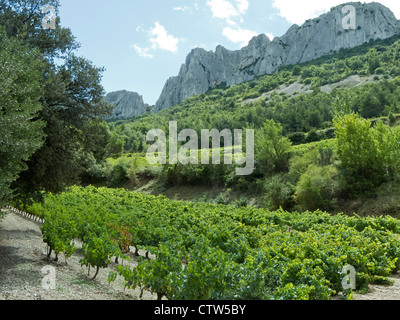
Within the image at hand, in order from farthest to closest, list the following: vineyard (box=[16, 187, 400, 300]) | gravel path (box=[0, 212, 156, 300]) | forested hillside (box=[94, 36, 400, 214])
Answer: forested hillside (box=[94, 36, 400, 214])
gravel path (box=[0, 212, 156, 300])
vineyard (box=[16, 187, 400, 300])

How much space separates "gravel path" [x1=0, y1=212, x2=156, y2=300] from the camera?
7504mm

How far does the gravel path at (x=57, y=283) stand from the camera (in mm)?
7527

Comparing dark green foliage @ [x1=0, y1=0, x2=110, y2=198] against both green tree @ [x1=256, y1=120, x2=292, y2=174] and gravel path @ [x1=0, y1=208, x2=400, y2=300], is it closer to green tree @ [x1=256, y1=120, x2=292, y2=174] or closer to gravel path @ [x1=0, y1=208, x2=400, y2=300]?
gravel path @ [x1=0, y1=208, x2=400, y2=300]

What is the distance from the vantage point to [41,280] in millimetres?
8500

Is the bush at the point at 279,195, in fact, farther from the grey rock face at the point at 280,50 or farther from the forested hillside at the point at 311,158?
the grey rock face at the point at 280,50

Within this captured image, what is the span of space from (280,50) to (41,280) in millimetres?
175801

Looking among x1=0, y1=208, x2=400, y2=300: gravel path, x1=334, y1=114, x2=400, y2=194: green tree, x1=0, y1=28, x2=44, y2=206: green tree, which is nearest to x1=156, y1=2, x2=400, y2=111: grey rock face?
x1=334, y1=114, x2=400, y2=194: green tree

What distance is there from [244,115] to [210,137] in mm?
22176

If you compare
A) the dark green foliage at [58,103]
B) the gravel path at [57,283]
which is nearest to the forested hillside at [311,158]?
the gravel path at [57,283]

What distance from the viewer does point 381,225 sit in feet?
51.1

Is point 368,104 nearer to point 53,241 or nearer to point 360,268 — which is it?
point 360,268

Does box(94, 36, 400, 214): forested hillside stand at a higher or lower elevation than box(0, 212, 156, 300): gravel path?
higher

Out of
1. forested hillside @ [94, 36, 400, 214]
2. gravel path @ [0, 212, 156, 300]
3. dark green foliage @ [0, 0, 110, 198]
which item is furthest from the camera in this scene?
forested hillside @ [94, 36, 400, 214]

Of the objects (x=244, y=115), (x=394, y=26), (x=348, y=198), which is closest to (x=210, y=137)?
(x=244, y=115)
